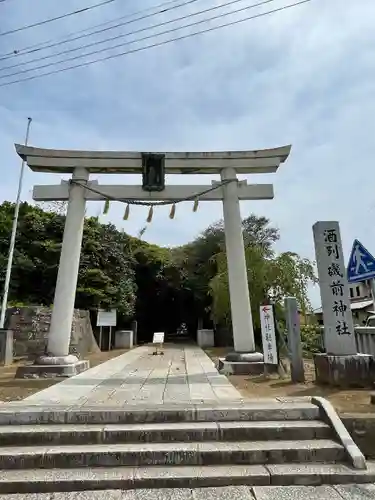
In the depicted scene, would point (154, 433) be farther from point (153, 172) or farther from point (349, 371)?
point (153, 172)

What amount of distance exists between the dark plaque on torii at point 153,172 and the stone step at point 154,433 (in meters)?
6.09

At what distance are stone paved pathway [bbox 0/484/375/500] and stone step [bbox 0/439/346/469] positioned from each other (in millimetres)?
366

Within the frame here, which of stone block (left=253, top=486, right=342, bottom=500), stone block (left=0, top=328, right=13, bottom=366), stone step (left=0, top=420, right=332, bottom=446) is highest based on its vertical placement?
stone block (left=0, top=328, right=13, bottom=366)

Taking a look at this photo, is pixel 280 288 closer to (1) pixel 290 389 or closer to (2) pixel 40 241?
(1) pixel 290 389

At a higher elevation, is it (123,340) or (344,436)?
(123,340)

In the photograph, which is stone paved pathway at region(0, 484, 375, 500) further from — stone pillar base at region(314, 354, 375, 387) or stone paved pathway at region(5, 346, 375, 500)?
stone pillar base at region(314, 354, 375, 387)

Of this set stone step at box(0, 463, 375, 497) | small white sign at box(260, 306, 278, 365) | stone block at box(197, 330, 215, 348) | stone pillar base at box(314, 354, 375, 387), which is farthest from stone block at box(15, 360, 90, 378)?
stone block at box(197, 330, 215, 348)

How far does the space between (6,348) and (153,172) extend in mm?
7871

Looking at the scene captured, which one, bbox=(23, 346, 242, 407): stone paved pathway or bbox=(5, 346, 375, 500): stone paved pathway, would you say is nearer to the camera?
bbox=(5, 346, 375, 500): stone paved pathway

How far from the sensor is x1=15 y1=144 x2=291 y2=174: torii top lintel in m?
8.87

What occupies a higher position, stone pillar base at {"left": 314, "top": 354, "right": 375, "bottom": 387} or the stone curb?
stone pillar base at {"left": 314, "top": 354, "right": 375, "bottom": 387}

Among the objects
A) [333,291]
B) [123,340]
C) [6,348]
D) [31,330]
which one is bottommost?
[6,348]

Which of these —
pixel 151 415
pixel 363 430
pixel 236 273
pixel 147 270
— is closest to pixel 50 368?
pixel 151 415

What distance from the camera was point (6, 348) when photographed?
468 inches
